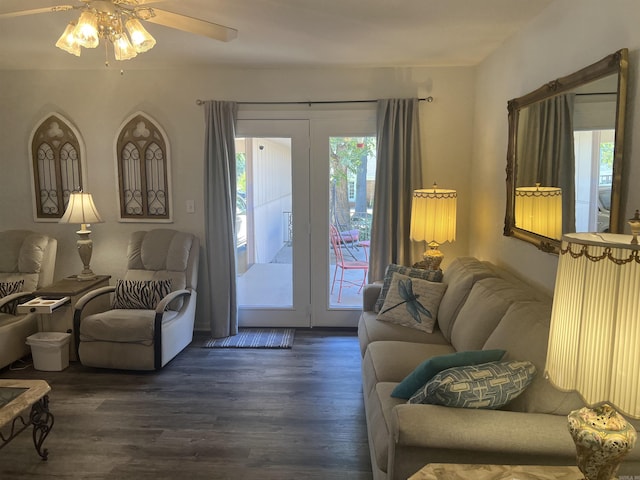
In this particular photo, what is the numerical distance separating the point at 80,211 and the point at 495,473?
12.9 feet

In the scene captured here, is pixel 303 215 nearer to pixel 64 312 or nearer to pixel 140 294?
pixel 140 294

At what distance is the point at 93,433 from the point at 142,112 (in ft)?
9.52

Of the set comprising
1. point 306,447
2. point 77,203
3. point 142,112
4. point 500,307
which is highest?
point 142,112

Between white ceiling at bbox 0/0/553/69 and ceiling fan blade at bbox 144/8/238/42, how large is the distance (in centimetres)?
42

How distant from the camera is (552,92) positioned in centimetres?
276

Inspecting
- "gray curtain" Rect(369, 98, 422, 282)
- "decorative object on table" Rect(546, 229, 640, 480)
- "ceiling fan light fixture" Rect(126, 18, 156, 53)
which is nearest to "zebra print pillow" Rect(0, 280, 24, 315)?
"ceiling fan light fixture" Rect(126, 18, 156, 53)

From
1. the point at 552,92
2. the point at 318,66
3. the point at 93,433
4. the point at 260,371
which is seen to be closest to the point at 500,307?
the point at 552,92

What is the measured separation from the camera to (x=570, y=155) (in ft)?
8.22

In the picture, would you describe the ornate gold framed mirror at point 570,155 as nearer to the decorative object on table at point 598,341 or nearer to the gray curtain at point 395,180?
the decorative object on table at point 598,341

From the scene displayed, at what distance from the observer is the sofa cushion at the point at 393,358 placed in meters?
2.66

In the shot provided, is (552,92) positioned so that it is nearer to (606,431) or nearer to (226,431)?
(606,431)

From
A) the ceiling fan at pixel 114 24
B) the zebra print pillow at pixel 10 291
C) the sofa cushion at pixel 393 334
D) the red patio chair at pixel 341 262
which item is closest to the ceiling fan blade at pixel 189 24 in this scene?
the ceiling fan at pixel 114 24

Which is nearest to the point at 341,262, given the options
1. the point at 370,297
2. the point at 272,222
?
the point at 272,222

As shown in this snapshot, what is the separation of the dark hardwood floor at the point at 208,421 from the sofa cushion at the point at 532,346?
1.01m
